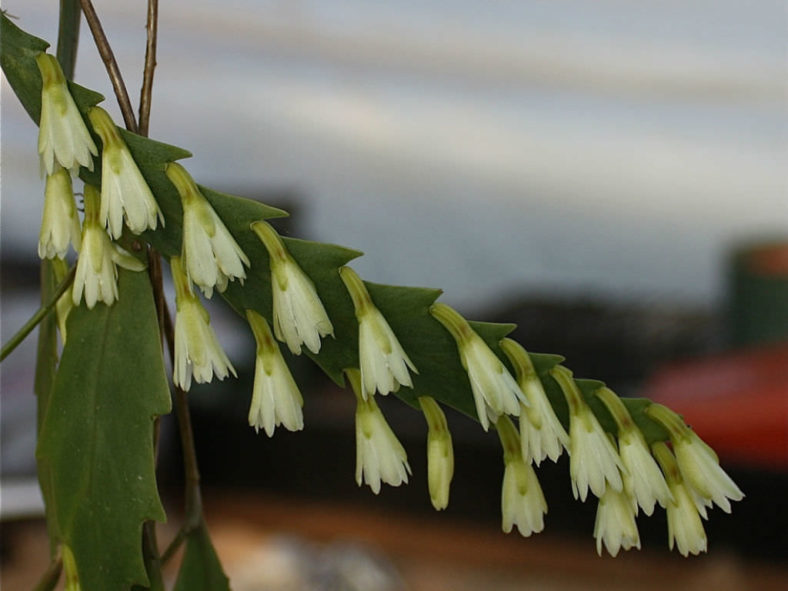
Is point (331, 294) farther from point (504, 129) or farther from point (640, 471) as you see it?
point (504, 129)

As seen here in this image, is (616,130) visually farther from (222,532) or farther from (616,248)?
(222,532)

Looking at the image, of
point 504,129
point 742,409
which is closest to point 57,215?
point 742,409

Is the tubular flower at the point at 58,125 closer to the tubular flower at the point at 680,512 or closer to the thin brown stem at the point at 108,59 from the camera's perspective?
the thin brown stem at the point at 108,59

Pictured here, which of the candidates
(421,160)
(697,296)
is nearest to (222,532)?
(421,160)

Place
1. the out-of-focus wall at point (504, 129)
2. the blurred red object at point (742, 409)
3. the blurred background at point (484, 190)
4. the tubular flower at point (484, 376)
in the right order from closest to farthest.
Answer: the tubular flower at point (484, 376), the blurred red object at point (742, 409), the blurred background at point (484, 190), the out-of-focus wall at point (504, 129)

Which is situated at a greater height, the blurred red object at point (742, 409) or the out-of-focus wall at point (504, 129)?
the out-of-focus wall at point (504, 129)

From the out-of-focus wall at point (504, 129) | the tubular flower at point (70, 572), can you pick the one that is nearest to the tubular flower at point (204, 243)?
the tubular flower at point (70, 572)
